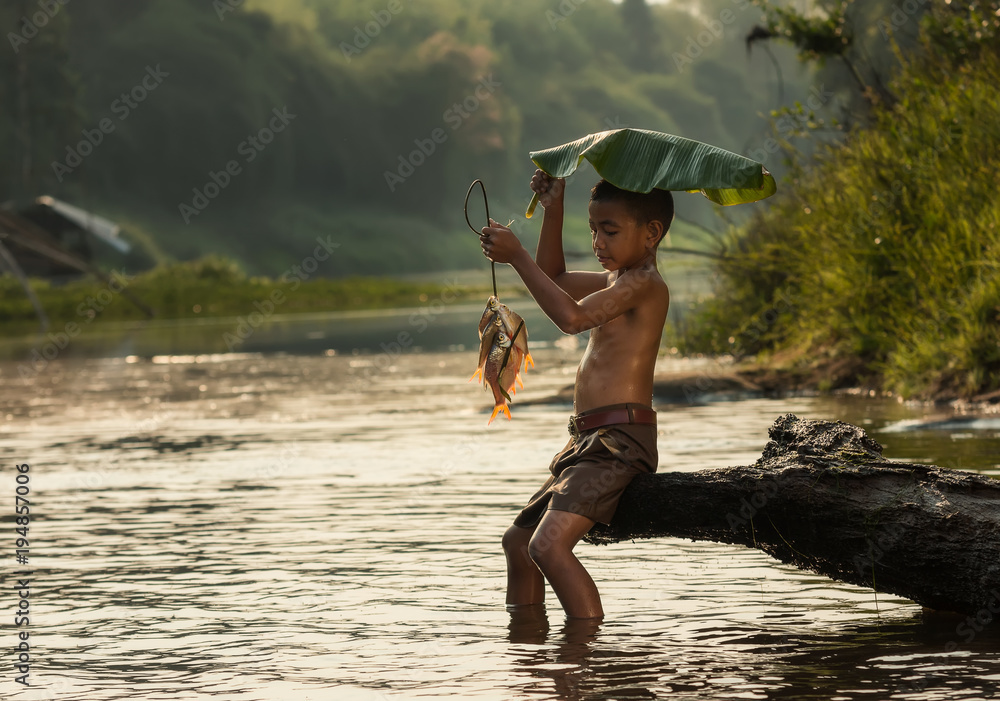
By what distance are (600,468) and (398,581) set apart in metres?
1.69

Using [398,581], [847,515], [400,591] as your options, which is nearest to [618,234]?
[847,515]

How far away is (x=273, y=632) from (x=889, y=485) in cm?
260

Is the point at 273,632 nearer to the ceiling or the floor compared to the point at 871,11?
nearer to the floor

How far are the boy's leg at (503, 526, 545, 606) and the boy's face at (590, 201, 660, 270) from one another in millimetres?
1205

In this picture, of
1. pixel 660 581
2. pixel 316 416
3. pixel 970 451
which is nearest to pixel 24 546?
pixel 660 581

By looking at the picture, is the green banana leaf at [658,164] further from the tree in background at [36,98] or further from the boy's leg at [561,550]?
the tree in background at [36,98]

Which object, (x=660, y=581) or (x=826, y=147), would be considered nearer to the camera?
(x=660, y=581)

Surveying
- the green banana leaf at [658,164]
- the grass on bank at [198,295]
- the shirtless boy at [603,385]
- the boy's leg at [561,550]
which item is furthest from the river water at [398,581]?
the grass on bank at [198,295]

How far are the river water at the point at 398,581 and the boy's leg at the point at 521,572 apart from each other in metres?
0.12

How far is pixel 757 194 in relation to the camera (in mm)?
6273

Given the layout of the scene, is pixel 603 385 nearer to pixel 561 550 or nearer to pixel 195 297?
pixel 561 550

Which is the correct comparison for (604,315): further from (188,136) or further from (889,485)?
(188,136)

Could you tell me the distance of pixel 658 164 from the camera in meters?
6.09

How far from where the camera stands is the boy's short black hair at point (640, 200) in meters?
6.23
